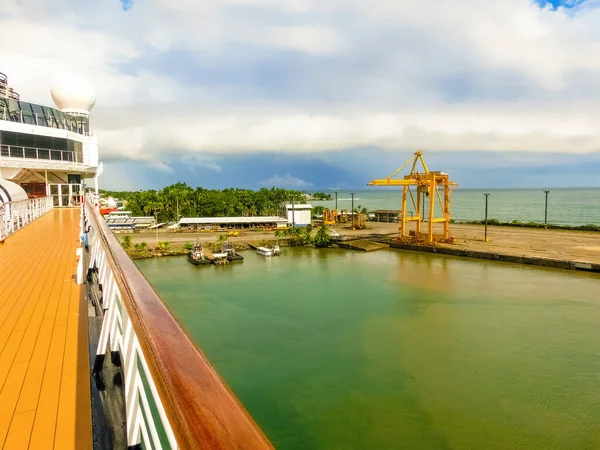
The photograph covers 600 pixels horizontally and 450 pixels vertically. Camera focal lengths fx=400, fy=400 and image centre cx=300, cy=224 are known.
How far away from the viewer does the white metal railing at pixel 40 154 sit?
12.5 metres

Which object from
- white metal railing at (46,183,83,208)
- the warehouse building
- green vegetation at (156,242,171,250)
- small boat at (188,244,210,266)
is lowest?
small boat at (188,244,210,266)

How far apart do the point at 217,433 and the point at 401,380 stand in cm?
1042

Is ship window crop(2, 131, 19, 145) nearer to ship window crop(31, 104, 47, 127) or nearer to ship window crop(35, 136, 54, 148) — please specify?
ship window crop(35, 136, 54, 148)

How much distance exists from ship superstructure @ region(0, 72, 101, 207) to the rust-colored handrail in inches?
499

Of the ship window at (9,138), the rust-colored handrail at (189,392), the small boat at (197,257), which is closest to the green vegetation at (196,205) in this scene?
the small boat at (197,257)

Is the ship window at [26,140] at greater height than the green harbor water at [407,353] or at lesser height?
greater

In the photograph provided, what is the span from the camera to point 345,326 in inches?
546

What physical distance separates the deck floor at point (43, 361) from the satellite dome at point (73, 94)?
610 inches

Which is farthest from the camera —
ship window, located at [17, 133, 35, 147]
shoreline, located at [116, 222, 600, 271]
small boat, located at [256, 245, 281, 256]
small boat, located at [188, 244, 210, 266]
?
small boat, located at [256, 245, 281, 256]

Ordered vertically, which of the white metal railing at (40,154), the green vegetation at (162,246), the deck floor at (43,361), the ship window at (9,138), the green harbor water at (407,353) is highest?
the ship window at (9,138)

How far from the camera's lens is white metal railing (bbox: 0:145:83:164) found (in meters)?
12.5

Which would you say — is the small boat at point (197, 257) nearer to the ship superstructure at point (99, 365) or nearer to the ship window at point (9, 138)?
the ship window at point (9, 138)

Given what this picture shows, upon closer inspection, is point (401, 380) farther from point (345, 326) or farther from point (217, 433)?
point (217, 433)

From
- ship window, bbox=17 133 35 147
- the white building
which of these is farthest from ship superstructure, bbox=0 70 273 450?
the white building
